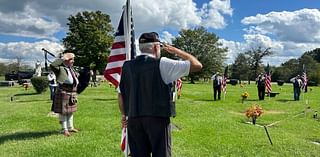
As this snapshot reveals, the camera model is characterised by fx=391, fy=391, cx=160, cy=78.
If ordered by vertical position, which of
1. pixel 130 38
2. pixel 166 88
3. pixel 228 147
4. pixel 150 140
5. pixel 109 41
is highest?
pixel 109 41

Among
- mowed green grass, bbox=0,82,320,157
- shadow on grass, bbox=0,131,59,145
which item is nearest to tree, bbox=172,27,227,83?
mowed green grass, bbox=0,82,320,157

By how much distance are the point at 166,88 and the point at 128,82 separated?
0.47m

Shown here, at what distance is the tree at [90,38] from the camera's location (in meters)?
61.4

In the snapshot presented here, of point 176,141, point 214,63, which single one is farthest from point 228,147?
point 214,63

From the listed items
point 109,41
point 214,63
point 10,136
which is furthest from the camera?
point 214,63

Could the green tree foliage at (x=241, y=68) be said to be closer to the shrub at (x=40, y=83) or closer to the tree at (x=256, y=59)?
the tree at (x=256, y=59)

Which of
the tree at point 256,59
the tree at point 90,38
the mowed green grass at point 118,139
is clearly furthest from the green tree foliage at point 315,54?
the mowed green grass at point 118,139

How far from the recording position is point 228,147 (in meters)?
8.45

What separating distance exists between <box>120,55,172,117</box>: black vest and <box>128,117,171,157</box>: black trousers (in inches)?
3.4

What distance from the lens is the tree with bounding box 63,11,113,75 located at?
61.4m

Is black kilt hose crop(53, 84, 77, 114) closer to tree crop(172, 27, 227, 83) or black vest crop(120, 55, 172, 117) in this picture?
black vest crop(120, 55, 172, 117)

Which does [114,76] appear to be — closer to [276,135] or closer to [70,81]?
[70,81]

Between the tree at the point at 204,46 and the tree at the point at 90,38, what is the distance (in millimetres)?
17823

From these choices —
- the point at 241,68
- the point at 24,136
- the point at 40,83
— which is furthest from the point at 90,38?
the point at 24,136
